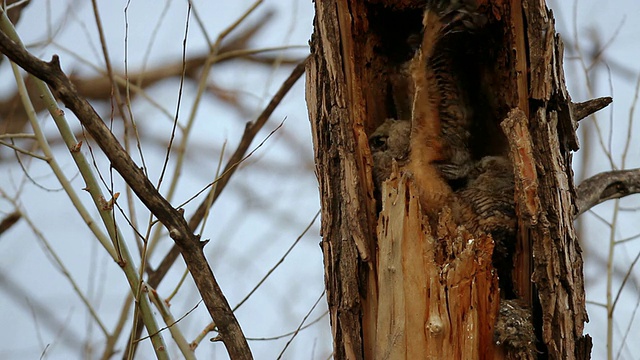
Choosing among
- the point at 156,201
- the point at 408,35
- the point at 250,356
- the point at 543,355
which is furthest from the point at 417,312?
the point at 408,35

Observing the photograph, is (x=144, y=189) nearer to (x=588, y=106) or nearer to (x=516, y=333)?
(x=516, y=333)

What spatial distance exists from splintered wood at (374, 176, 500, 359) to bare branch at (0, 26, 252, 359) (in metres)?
0.40

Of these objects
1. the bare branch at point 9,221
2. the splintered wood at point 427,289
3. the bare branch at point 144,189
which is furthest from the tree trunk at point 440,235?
the bare branch at point 9,221

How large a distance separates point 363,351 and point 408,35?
1.05 meters

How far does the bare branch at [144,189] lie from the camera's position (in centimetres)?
131

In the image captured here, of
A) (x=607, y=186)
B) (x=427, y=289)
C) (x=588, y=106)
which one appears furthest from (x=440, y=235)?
(x=607, y=186)

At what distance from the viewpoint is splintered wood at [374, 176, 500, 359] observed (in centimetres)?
167

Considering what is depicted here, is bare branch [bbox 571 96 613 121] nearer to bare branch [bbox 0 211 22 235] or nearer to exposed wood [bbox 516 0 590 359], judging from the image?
exposed wood [bbox 516 0 590 359]

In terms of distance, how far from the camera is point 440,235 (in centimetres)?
183

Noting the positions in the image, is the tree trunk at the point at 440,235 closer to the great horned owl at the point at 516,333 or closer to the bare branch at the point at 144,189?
the great horned owl at the point at 516,333

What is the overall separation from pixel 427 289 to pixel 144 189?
71cm

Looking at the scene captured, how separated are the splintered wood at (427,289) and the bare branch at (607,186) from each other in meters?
0.59

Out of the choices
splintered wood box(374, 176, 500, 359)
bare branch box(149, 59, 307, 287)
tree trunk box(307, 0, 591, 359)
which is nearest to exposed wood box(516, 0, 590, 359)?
tree trunk box(307, 0, 591, 359)

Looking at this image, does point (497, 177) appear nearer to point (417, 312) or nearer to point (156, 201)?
point (417, 312)
